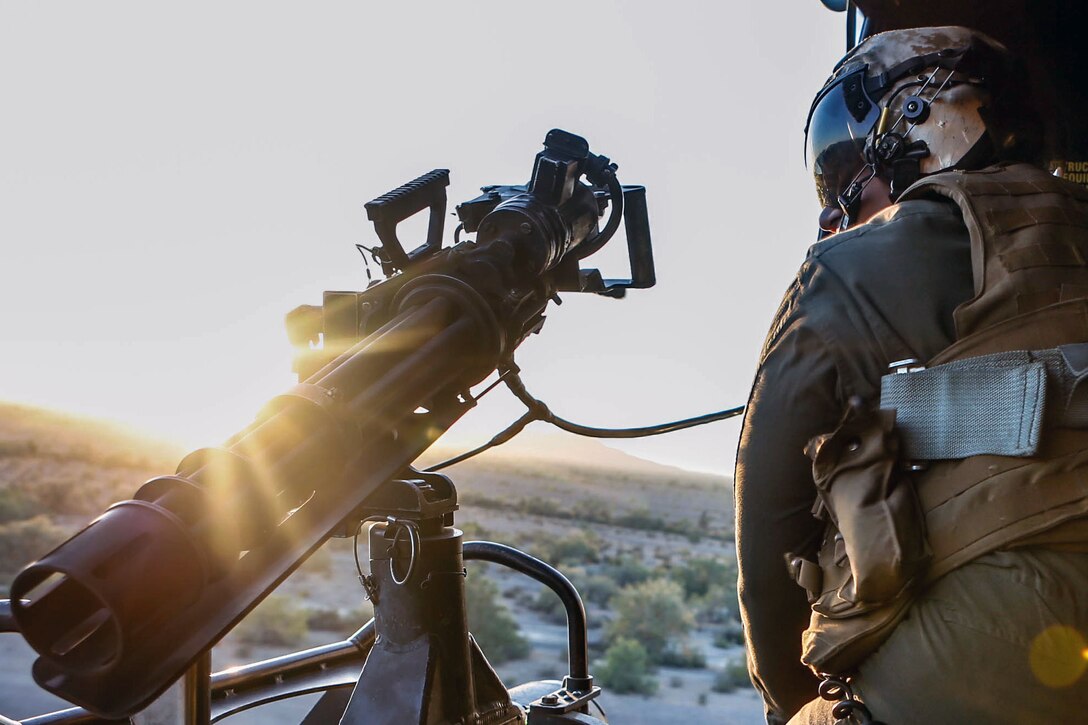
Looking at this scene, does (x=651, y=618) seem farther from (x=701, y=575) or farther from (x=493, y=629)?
(x=701, y=575)

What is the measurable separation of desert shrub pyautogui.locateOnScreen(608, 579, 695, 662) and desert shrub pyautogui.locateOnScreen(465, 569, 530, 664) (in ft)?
12.0

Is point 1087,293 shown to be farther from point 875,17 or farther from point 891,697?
point 875,17

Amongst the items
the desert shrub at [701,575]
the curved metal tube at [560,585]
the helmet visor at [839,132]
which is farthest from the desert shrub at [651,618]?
the helmet visor at [839,132]

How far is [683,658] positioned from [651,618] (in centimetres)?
202

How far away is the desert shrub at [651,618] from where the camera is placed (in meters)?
26.5

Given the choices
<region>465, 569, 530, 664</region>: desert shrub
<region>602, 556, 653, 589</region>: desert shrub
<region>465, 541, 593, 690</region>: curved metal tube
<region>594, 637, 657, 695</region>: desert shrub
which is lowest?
<region>602, 556, 653, 589</region>: desert shrub

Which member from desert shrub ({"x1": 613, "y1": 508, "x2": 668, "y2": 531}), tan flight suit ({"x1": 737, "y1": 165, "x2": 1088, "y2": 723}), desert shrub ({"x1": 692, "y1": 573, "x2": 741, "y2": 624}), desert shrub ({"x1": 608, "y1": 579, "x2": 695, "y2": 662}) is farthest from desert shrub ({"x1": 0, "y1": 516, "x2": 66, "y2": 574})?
desert shrub ({"x1": 613, "y1": 508, "x2": 668, "y2": 531})

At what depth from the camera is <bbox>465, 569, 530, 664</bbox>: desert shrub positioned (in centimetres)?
2198

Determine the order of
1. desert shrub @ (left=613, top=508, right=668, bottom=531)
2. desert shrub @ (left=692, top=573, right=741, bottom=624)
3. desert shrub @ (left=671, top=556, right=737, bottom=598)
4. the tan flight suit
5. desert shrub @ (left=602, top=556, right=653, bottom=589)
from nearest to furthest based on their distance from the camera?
the tan flight suit < desert shrub @ (left=692, top=573, right=741, bottom=624) < desert shrub @ (left=602, top=556, right=653, bottom=589) < desert shrub @ (left=671, top=556, right=737, bottom=598) < desert shrub @ (left=613, top=508, right=668, bottom=531)

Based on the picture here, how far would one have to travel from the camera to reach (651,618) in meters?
27.2

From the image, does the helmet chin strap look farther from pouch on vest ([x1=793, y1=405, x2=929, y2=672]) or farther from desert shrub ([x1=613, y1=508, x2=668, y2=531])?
desert shrub ([x1=613, y1=508, x2=668, y2=531])

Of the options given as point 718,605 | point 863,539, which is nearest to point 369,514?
point 863,539

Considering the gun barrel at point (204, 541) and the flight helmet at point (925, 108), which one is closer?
the gun barrel at point (204, 541)

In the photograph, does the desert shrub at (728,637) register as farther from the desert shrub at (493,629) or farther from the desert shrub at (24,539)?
the desert shrub at (24,539)
